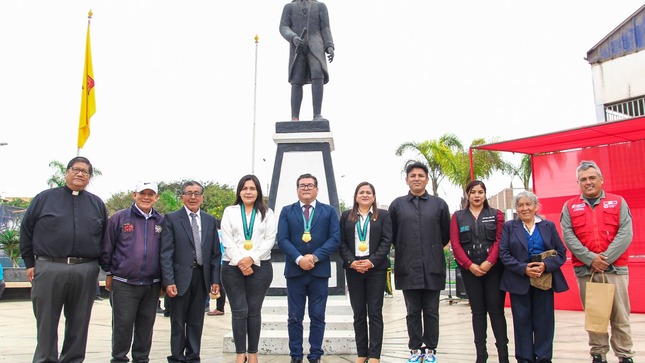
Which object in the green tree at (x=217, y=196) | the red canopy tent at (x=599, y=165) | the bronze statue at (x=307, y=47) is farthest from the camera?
the green tree at (x=217, y=196)

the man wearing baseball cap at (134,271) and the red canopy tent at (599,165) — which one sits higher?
the red canopy tent at (599,165)

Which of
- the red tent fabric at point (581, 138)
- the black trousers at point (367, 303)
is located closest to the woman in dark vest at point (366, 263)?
the black trousers at point (367, 303)

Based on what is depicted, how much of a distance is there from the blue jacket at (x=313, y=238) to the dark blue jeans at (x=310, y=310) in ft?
0.25

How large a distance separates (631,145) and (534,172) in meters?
1.58

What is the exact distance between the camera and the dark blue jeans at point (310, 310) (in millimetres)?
4332

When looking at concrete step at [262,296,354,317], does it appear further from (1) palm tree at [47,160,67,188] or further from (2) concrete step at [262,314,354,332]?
(1) palm tree at [47,160,67,188]

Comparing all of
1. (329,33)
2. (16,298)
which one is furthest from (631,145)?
(16,298)

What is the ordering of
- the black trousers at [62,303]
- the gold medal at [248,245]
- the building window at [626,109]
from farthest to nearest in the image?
1. the building window at [626,109]
2. the gold medal at [248,245]
3. the black trousers at [62,303]

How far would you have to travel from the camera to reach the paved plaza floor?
16.1ft

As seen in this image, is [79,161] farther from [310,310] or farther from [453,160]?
[453,160]

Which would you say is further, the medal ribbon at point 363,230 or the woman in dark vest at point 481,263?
the medal ribbon at point 363,230

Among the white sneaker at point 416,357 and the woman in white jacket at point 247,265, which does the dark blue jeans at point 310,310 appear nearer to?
the woman in white jacket at point 247,265

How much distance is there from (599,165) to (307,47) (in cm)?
534

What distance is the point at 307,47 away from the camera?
626 centimetres
